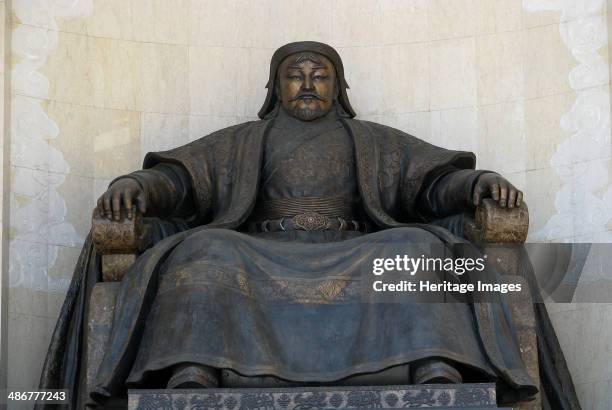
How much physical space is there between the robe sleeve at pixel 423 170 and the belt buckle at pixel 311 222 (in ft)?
1.93

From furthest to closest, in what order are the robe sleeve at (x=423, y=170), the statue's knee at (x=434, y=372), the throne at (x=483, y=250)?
the robe sleeve at (x=423, y=170) < the throne at (x=483, y=250) < the statue's knee at (x=434, y=372)

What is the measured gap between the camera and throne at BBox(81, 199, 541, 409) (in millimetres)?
8406

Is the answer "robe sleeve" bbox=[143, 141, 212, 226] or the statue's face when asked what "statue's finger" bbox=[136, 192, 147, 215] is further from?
the statue's face

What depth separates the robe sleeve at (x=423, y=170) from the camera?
9.50 metres

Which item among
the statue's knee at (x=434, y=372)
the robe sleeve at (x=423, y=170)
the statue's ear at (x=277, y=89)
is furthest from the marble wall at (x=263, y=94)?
the statue's knee at (x=434, y=372)

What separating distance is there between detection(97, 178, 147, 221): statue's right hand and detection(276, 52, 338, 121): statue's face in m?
1.39

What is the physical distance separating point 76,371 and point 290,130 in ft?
6.48

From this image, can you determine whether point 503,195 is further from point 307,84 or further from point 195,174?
point 195,174

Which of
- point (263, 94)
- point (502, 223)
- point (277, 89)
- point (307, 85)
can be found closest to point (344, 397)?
point (502, 223)

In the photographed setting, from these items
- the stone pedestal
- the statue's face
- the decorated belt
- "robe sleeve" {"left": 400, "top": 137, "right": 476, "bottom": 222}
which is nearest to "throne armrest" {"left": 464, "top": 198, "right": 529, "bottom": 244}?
"robe sleeve" {"left": 400, "top": 137, "right": 476, "bottom": 222}

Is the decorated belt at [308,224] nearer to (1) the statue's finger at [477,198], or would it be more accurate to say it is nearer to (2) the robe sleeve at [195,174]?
(2) the robe sleeve at [195,174]

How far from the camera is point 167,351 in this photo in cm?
793

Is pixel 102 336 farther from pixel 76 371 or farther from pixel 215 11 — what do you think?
pixel 215 11

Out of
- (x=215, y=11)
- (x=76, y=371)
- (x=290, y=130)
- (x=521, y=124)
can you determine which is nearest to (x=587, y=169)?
(x=521, y=124)
